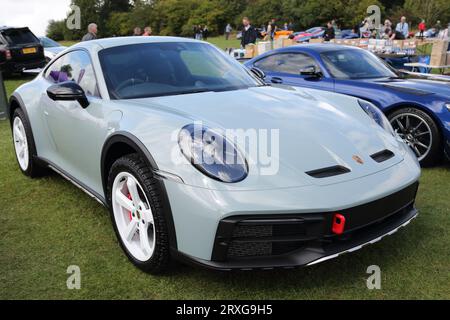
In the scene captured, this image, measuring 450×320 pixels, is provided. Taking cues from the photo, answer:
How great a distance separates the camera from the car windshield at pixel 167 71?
122 inches

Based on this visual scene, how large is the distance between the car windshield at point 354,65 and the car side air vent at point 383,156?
9.82ft

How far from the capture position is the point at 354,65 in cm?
566

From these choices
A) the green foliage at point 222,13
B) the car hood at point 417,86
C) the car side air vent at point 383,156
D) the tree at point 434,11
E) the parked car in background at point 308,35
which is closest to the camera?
the car side air vent at point 383,156

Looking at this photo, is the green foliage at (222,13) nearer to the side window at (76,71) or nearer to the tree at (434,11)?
the tree at (434,11)

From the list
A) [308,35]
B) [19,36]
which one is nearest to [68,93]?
[19,36]

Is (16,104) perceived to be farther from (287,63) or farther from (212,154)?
(287,63)

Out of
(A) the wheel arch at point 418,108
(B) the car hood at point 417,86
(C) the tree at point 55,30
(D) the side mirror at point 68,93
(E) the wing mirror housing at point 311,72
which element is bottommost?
(C) the tree at point 55,30

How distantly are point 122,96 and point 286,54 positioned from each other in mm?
3757

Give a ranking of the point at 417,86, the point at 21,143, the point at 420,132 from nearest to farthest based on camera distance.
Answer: the point at 21,143
the point at 420,132
the point at 417,86

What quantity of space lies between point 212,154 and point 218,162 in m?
0.07

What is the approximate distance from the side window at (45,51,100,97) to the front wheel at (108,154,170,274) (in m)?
0.74

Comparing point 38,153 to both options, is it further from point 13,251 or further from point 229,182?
point 229,182

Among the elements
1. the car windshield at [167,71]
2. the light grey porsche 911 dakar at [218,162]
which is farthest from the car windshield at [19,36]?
the car windshield at [167,71]

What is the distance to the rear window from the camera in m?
13.7
